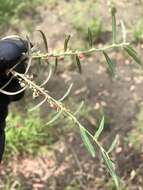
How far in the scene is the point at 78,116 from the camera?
309cm

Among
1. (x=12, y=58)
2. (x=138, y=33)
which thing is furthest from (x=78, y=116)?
(x=12, y=58)

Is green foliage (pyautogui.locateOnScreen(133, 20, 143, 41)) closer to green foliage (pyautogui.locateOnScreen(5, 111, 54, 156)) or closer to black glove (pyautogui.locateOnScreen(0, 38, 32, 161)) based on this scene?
green foliage (pyautogui.locateOnScreen(5, 111, 54, 156))

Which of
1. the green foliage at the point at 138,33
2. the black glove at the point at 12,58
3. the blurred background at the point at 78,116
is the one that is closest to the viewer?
the black glove at the point at 12,58

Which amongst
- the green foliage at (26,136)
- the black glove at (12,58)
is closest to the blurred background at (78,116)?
the green foliage at (26,136)

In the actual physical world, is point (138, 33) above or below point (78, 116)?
above

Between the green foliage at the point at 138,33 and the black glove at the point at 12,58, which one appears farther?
the green foliage at the point at 138,33

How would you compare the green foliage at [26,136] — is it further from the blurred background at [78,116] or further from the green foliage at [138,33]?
the green foliage at [138,33]

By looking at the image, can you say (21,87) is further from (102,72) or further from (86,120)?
(102,72)

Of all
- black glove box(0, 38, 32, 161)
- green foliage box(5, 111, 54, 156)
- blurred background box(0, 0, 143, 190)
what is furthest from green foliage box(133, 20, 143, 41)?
black glove box(0, 38, 32, 161)

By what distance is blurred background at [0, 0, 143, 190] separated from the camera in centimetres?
289

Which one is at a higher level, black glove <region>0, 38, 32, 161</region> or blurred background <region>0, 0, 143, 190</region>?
black glove <region>0, 38, 32, 161</region>

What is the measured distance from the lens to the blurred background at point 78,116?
289 cm

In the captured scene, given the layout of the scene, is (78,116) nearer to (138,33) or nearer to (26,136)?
(26,136)

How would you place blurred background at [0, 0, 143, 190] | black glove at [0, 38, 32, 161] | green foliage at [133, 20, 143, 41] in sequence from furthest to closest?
1. green foliage at [133, 20, 143, 41]
2. blurred background at [0, 0, 143, 190]
3. black glove at [0, 38, 32, 161]
